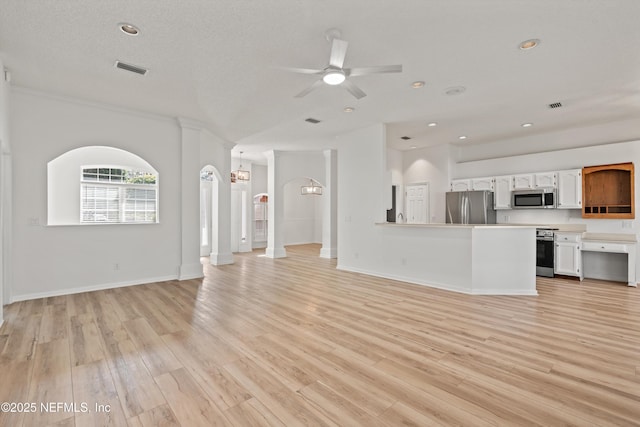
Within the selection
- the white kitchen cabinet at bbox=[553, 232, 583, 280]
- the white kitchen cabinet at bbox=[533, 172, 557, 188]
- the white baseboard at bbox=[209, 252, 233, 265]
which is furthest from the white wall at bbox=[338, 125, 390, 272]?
the white kitchen cabinet at bbox=[553, 232, 583, 280]

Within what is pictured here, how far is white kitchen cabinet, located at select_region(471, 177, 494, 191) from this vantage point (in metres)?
7.43

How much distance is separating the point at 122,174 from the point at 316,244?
26.6 feet

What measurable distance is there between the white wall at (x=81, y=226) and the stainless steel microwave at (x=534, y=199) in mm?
7430

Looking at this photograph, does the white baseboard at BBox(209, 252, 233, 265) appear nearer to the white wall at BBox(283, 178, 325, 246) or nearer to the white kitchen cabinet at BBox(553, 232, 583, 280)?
the white wall at BBox(283, 178, 325, 246)

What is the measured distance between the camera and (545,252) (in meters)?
6.40

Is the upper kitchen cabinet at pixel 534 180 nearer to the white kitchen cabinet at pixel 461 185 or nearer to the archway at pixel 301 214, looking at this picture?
the white kitchen cabinet at pixel 461 185

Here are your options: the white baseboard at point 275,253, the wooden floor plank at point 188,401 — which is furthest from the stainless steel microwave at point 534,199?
the wooden floor plank at point 188,401

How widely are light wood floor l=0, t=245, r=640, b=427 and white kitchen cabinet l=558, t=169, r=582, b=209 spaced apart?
2233 mm

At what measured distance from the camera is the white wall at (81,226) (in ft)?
14.8

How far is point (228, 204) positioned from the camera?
26.0 feet

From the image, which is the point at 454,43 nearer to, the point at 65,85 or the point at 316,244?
the point at 65,85

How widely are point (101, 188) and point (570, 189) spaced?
9431 mm

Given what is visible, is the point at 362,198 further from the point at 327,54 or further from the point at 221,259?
the point at 221,259

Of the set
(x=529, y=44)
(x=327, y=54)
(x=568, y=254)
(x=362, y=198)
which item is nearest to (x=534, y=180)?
(x=568, y=254)
